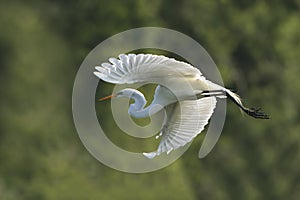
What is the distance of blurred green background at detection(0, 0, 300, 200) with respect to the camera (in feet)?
Answer: 28.4

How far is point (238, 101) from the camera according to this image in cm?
420

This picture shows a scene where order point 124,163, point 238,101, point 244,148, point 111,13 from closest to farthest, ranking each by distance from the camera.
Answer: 1. point 238,101
2. point 124,163
3. point 111,13
4. point 244,148

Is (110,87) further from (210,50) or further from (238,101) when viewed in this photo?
(238,101)

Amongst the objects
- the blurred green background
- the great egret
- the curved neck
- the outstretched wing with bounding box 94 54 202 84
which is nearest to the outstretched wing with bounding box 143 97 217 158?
the great egret

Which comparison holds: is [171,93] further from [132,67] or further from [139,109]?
[132,67]

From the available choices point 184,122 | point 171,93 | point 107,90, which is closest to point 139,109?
point 171,93

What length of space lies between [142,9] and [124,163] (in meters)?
2.02

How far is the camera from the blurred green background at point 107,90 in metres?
8.66

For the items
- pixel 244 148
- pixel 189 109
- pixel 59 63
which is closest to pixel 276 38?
pixel 244 148

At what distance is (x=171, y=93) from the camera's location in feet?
13.6

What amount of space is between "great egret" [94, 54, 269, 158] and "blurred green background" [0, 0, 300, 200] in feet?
13.9

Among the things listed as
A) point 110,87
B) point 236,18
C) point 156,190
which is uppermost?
point 236,18

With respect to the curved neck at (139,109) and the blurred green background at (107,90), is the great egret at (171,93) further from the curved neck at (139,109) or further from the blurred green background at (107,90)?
the blurred green background at (107,90)

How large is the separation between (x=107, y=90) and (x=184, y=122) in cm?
433
